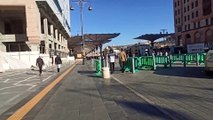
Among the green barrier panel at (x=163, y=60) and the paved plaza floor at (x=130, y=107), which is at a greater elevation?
the green barrier panel at (x=163, y=60)

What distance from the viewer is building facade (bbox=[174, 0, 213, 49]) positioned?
7675cm

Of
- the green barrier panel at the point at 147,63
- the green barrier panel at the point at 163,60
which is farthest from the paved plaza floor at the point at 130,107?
the green barrier panel at the point at 163,60

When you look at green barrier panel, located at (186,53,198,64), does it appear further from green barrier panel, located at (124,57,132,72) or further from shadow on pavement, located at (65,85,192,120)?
shadow on pavement, located at (65,85,192,120)

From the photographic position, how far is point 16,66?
134 ft

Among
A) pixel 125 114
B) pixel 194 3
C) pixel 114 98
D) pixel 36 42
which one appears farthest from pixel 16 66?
pixel 194 3

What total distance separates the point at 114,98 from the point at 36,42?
38.5 meters

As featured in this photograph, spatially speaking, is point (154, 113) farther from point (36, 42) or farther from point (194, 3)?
point (194, 3)

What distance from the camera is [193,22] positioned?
86.2 metres

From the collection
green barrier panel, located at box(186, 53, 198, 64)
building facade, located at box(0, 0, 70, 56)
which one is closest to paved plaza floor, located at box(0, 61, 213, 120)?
green barrier panel, located at box(186, 53, 198, 64)

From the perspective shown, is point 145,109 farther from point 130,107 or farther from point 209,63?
point 209,63

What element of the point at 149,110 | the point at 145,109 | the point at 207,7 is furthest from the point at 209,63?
the point at 207,7

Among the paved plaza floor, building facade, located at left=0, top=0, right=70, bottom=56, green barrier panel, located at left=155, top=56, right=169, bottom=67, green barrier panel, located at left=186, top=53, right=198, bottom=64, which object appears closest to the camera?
the paved plaza floor

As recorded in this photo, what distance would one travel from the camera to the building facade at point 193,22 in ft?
252

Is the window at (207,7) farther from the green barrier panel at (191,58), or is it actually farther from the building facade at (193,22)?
the green barrier panel at (191,58)
